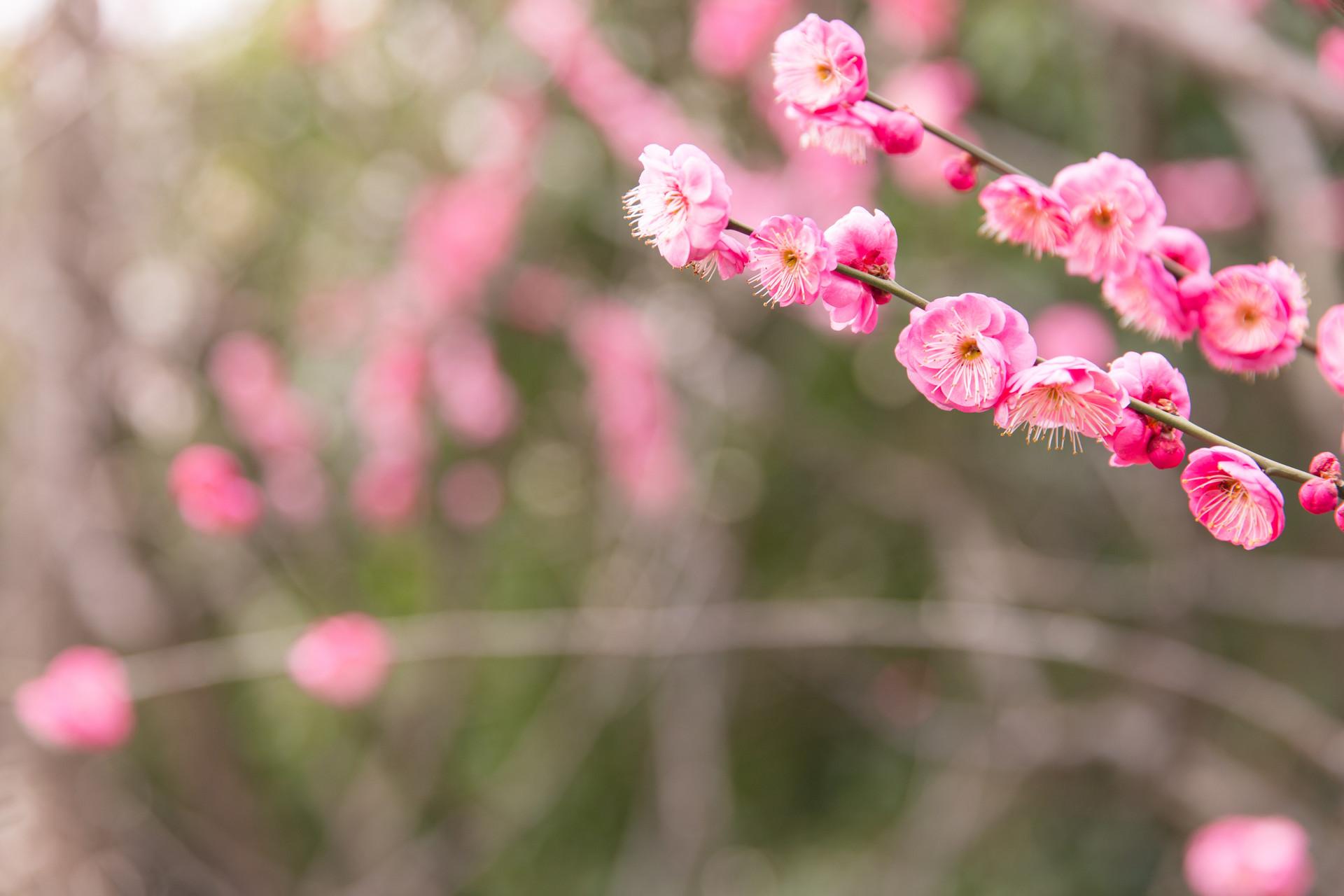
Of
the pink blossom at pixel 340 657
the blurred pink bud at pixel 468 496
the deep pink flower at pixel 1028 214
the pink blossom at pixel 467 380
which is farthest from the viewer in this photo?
the blurred pink bud at pixel 468 496

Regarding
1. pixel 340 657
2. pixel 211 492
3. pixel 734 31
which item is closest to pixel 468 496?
pixel 211 492

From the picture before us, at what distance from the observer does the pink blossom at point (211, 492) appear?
2.10 metres

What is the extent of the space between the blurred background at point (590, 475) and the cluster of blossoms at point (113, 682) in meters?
0.28

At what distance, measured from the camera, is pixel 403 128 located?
9.71 feet

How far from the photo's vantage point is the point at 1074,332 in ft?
8.26

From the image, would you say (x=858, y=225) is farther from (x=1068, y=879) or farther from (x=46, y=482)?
(x=1068, y=879)

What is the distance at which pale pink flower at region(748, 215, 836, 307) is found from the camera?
1.86 ft

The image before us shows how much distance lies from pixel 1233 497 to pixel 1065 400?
0.43ft

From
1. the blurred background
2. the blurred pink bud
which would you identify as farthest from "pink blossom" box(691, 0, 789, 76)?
the blurred pink bud

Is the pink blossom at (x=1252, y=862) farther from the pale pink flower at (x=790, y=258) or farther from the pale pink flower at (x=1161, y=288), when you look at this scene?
the pale pink flower at (x=790, y=258)

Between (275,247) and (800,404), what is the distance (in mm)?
1893

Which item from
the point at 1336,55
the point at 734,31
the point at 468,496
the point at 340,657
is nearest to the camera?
the point at 1336,55

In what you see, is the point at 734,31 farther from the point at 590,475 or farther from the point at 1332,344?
the point at 1332,344

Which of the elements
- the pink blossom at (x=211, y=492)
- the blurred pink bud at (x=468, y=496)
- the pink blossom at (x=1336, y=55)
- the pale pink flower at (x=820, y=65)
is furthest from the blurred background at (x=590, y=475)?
the pale pink flower at (x=820, y=65)
